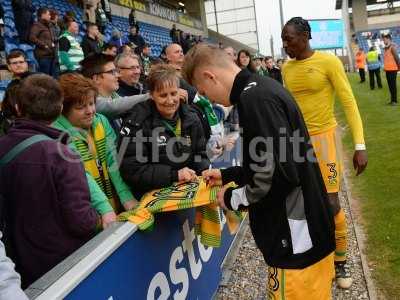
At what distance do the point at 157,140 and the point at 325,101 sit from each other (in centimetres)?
144

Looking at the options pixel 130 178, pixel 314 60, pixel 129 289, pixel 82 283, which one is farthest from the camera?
pixel 314 60

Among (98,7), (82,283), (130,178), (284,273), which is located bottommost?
(284,273)

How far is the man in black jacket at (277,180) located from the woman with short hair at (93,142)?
0.71 m

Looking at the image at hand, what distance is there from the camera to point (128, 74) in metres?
3.65

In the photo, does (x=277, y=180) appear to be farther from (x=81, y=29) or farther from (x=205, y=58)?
(x=81, y=29)

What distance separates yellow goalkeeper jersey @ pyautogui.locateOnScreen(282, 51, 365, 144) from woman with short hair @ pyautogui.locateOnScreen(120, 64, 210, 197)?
1091mm

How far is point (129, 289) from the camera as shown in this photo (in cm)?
200

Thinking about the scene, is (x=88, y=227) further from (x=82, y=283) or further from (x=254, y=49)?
(x=254, y=49)

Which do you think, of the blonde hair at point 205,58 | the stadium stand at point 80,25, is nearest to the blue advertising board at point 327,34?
the stadium stand at point 80,25

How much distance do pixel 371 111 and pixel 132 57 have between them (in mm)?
9677

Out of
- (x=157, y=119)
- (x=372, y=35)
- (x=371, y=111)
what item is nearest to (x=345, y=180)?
(x=157, y=119)

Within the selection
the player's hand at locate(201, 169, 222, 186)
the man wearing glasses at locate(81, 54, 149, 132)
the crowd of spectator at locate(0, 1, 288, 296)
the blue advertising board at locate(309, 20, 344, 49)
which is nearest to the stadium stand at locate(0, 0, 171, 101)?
the man wearing glasses at locate(81, 54, 149, 132)

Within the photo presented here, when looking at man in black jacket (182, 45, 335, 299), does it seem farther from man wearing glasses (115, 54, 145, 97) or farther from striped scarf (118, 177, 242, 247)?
man wearing glasses (115, 54, 145, 97)

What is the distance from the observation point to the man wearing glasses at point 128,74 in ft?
11.8
